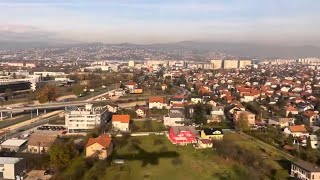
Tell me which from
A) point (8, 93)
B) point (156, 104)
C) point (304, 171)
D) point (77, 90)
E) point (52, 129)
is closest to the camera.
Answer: point (304, 171)

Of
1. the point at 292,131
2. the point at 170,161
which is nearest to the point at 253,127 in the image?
the point at 292,131

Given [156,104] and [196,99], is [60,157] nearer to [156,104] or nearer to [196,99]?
[156,104]

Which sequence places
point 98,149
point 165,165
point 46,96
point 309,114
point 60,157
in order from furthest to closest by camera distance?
point 46,96 → point 309,114 → point 98,149 → point 165,165 → point 60,157

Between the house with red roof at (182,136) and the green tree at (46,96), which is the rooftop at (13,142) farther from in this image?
the green tree at (46,96)

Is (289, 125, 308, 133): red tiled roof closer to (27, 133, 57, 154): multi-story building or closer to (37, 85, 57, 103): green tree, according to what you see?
(27, 133, 57, 154): multi-story building

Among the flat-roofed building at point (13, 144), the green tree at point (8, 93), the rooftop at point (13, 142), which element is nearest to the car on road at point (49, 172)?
the flat-roofed building at point (13, 144)

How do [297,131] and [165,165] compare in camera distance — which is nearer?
[165,165]

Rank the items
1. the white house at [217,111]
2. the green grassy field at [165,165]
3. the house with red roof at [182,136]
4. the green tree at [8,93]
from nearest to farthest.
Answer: the green grassy field at [165,165]
the house with red roof at [182,136]
the white house at [217,111]
the green tree at [8,93]

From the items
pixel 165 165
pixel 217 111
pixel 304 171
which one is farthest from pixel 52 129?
pixel 304 171

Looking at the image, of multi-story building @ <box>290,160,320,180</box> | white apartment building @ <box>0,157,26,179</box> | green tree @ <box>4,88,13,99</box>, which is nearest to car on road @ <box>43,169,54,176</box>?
white apartment building @ <box>0,157,26,179</box>
